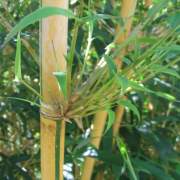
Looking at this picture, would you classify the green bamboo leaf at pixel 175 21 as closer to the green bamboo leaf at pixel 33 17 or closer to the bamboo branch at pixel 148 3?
the green bamboo leaf at pixel 33 17

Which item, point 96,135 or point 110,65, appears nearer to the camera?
point 110,65

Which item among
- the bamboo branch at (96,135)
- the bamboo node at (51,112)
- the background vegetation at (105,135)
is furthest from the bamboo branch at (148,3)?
the bamboo node at (51,112)

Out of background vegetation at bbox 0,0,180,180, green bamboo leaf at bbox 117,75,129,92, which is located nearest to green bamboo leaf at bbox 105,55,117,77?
green bamboo leaf at bbox 117,75,129,92

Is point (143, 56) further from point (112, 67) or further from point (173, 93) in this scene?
point (173, 93)

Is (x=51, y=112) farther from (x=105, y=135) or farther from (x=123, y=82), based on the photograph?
(x=105, y=135)

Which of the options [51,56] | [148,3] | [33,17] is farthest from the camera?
[148,3]

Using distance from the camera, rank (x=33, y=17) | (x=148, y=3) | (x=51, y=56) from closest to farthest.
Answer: (x=33, y=17) → (x=51, y=56) → (x=148, y=3)

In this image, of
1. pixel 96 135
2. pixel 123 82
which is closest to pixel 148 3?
pixel 96 135

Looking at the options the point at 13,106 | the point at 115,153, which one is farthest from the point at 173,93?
the point at 13,106

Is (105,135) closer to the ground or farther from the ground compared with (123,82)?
closer to the ground
